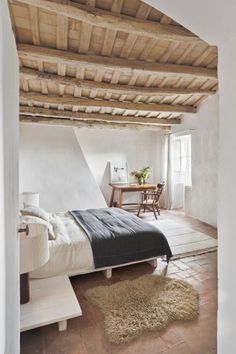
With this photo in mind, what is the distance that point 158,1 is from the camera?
38.7 inches

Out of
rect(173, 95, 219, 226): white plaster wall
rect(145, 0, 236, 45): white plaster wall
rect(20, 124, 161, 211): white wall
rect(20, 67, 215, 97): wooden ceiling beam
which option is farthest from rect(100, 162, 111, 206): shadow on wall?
rect(145, 0, 236, 45): white plaster wall

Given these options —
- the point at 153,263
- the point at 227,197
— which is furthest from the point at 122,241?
the point at 227,197

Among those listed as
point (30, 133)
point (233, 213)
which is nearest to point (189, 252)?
point (233, 213)

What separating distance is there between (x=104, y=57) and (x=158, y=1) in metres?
2.10

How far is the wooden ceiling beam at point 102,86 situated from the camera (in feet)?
10.6

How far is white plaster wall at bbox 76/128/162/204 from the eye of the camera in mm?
6492

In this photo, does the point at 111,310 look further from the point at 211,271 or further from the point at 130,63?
the point at 130,63

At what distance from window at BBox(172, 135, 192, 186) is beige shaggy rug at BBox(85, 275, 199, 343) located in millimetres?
4030

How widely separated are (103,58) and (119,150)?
3933 millimetres

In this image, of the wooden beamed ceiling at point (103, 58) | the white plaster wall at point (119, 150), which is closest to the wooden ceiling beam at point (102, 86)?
the wooden beamed ceiling at point (103, 58)

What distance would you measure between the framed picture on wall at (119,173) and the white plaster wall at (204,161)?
73.2 inches

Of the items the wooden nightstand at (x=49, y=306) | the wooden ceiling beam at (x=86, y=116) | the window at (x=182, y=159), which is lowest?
the wooden nightstand at (x=49, y=306)

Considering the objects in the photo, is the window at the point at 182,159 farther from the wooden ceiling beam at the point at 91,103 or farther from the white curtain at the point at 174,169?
the wooden ceiling beam at the point at 91,103

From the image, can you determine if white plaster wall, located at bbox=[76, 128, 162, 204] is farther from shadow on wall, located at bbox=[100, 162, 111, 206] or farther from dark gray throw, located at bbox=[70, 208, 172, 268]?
dark gray throw, located at bbox=[70, 208, 172, 268]
